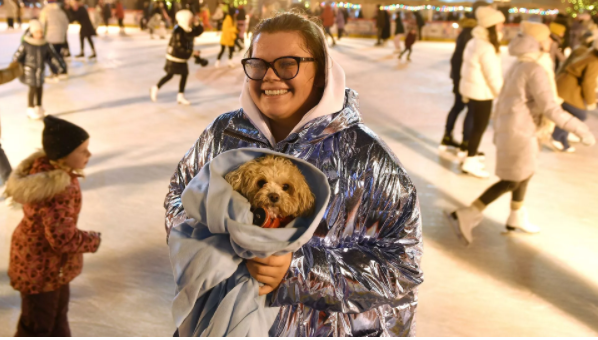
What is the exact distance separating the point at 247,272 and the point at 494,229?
344cm

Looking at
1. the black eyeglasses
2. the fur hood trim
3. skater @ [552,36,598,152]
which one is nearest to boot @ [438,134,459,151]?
skater @ [552,36,598,152]

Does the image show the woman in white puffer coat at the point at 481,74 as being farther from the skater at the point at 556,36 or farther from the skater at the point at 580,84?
the skater at the point at 556,36

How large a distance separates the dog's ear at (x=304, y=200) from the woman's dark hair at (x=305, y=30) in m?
0.39

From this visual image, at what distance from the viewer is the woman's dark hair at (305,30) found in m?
1.26

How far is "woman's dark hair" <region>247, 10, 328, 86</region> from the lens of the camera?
49.5 inches

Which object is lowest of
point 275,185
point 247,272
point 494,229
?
point 494,229

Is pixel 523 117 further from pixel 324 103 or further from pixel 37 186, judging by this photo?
pixel 37 186

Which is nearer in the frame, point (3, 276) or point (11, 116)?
point (3, 276)

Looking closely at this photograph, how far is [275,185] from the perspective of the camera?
1052 millimetres

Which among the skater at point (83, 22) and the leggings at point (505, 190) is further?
the skater at point (83, 22)

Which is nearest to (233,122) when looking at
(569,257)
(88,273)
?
(88,273)

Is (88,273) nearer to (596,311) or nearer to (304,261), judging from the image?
(304,261)

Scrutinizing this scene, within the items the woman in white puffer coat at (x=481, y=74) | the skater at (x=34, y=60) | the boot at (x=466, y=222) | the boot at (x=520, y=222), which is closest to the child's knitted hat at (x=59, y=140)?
the boot at (x=466, y=222)

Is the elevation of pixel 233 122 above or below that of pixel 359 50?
above
